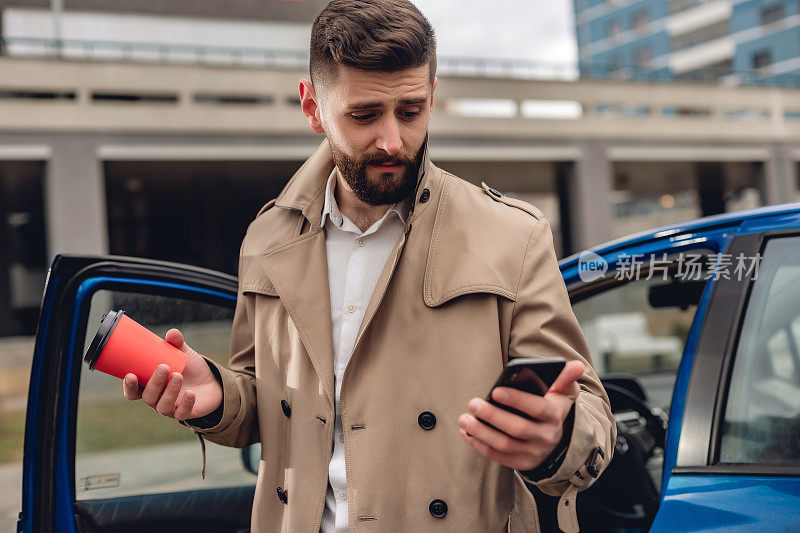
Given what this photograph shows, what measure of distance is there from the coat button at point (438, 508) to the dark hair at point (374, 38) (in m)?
0.90

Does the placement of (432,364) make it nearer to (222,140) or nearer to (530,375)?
(530,375)

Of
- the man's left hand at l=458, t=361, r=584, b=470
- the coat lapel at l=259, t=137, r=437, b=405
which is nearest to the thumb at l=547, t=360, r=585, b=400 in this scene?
the man's left hand at l=458, t=361, r=584, b=470

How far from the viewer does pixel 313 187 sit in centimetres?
175

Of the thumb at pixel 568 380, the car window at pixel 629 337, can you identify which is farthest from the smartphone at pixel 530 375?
the car window at pixel 629 337

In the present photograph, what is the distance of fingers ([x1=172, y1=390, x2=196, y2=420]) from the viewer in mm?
1495

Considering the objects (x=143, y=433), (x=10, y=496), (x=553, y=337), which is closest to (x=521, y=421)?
(x=553, y=337)

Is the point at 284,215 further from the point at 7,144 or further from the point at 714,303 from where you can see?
the point at 7,144

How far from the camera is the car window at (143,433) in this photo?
210 centimetres

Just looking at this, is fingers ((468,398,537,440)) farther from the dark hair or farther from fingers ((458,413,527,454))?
the dark hair

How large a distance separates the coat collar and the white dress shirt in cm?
2

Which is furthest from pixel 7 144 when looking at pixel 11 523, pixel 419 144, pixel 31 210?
pixel 419 144

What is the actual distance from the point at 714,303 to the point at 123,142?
19135 mm

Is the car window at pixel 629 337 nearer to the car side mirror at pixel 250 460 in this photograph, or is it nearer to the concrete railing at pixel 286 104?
the car side mirror at pixel 250 460

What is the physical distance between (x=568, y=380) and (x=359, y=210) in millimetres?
709
